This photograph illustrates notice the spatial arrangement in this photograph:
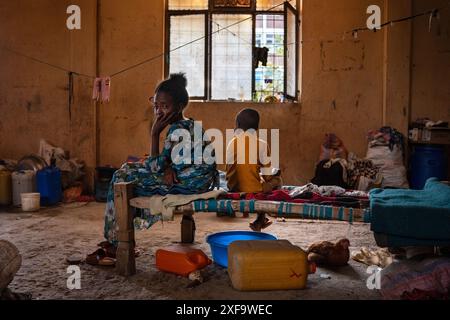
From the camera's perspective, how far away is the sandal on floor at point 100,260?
11.9 ft

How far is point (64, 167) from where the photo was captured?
293 inches

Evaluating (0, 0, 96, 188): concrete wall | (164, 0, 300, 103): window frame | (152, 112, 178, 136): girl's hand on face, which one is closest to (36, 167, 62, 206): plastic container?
(0, 0, 96, 188): concrete wall

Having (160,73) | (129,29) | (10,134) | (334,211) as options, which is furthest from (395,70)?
(10,134)

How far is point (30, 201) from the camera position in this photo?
638cm

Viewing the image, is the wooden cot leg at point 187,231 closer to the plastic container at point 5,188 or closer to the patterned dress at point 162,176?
the patterned dress at point 162,176

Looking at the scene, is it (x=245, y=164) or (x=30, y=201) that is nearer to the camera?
(x=245, y=164)

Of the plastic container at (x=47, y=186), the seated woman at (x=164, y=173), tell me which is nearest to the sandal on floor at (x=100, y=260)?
the seated woman at (x=164, y=173)

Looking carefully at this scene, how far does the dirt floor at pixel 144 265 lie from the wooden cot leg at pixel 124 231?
9 centimetres

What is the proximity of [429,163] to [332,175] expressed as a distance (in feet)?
5.28

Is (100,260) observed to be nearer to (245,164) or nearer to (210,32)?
(245,164)

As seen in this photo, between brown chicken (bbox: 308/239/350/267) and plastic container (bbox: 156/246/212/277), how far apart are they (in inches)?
35.5

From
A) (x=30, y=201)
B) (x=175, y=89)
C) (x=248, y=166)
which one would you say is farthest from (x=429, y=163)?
(x=30, y=201)

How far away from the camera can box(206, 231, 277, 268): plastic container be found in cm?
357
